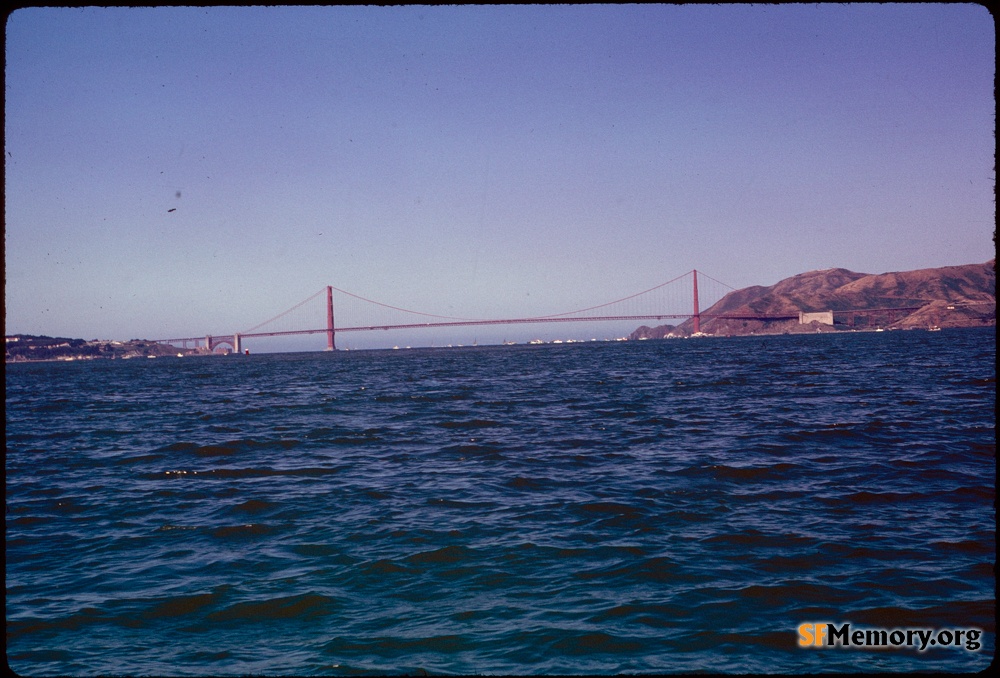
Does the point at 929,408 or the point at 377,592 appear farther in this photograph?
the point at 929,408

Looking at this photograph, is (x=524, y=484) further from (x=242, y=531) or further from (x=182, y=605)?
(x=182, y=605)

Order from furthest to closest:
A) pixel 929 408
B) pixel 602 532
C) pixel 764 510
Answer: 1. pixel 929 408
2. pixel 764 510
3. pixel 602 532

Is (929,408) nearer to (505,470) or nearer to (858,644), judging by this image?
(505,470)

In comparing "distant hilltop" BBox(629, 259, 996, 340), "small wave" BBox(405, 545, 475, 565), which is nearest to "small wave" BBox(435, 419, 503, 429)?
"small wave" BBox(405, 545, 475, 565)

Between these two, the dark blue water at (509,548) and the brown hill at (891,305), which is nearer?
the dark blue water at (509,548)

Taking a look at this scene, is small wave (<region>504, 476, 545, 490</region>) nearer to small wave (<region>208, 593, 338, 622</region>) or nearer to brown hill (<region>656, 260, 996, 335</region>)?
small wave (<region>208, 593, 338, 622</region>)

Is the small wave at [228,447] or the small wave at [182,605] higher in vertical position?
the small wave at [228,447]

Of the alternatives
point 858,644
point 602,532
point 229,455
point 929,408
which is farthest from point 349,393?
point 858,644

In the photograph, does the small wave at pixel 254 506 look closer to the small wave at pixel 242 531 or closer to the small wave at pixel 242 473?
the small wave at pixel 242 531

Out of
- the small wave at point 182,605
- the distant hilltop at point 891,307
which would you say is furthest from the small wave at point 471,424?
the distant hilltop at point 891,307
